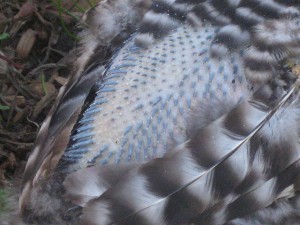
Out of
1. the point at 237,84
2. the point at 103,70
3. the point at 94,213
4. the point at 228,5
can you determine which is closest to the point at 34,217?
the point at 94,213

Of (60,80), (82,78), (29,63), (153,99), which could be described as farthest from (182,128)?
(29,63)

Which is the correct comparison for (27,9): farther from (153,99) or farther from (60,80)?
(153,99)

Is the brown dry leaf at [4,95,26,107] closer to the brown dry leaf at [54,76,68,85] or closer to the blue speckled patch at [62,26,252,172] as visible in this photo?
the brown dry leaf at [54,76,68,85]

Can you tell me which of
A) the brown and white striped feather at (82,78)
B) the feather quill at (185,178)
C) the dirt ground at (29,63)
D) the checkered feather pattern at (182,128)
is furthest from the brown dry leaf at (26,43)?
the feather quill at (185,178)

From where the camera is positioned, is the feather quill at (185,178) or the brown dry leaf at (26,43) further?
the brown dry leaf at (26,43)

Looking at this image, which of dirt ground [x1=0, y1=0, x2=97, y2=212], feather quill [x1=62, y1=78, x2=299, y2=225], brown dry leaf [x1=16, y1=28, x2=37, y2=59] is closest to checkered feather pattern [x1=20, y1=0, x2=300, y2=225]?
feather quill [x1=62, y1=78, x2=299, y2=225]

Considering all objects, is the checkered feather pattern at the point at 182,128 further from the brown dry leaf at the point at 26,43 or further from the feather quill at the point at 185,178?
the brown dry leaf at the point at 26,43

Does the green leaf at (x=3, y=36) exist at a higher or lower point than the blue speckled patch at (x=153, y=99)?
lower
